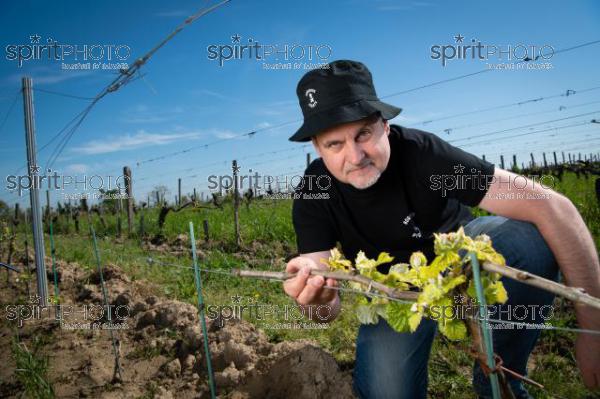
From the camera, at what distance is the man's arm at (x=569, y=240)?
1.66 meters

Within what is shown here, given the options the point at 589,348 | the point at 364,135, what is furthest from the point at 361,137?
the point at 589,348

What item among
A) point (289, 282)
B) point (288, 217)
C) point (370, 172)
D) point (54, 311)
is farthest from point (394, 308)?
point (288, 217)

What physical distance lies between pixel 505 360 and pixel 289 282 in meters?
1.22

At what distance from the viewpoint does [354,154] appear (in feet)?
6.28

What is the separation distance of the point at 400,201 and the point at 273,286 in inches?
135

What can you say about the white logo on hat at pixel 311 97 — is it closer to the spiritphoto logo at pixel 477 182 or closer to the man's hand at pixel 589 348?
the spiritphoto logo at pixel 477 182

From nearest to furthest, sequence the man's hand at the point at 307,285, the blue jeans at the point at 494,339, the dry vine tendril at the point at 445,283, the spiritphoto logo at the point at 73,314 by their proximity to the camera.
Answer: the dry vine tendril at the point at 445,283 < the man's hand at the point at 307,285 < the blue jeans at the point at 494,339 < the spiritphoto logo at the point at 73,314

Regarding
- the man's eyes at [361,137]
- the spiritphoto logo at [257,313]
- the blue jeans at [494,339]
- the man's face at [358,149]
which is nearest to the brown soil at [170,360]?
the spiritphoto logo at [257,313]

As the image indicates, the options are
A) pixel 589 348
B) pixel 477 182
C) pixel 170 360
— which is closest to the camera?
pixel 589 348

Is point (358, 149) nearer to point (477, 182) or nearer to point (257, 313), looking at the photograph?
point (477, 182)

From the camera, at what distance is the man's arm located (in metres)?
1.66

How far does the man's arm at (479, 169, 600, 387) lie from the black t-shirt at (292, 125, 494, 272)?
0.39 ft

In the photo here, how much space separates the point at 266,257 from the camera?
7574mm

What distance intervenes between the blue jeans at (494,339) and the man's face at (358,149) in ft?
2.25
